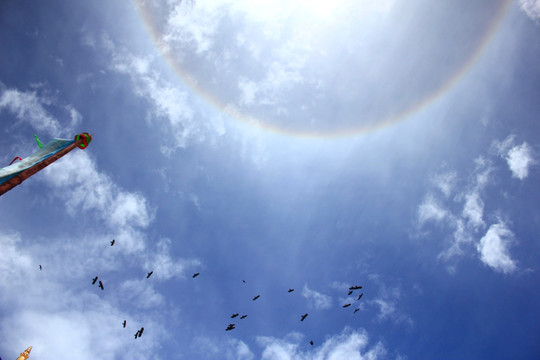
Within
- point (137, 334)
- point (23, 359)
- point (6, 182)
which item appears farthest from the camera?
point (23, 359)

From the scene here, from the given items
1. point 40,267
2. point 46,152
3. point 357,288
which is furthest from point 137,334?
point 357,288

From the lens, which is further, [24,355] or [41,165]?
[24,355]

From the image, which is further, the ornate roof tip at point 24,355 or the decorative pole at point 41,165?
the ornate roof tip at point 24,355

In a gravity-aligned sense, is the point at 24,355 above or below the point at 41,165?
above

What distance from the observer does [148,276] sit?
3256 centimetres

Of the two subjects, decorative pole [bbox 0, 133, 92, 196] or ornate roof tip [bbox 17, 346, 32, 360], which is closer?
decorative pole [bbox 0, 133, 92, 196]

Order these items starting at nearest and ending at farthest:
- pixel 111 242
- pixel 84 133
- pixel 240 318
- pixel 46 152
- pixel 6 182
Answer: pixel 6 182
pixel 46 152
pixel 84 133
pixel 111 242
pixel 240 318

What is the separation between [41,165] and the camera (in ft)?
59.0

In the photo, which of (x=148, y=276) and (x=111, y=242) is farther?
(x=148, y=276)

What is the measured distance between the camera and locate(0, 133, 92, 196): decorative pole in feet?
50.3

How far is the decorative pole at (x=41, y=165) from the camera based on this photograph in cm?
1533

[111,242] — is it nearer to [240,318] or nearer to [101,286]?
[101,286]

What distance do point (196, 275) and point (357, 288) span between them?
20.7m

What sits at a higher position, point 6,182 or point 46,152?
point 46,152
